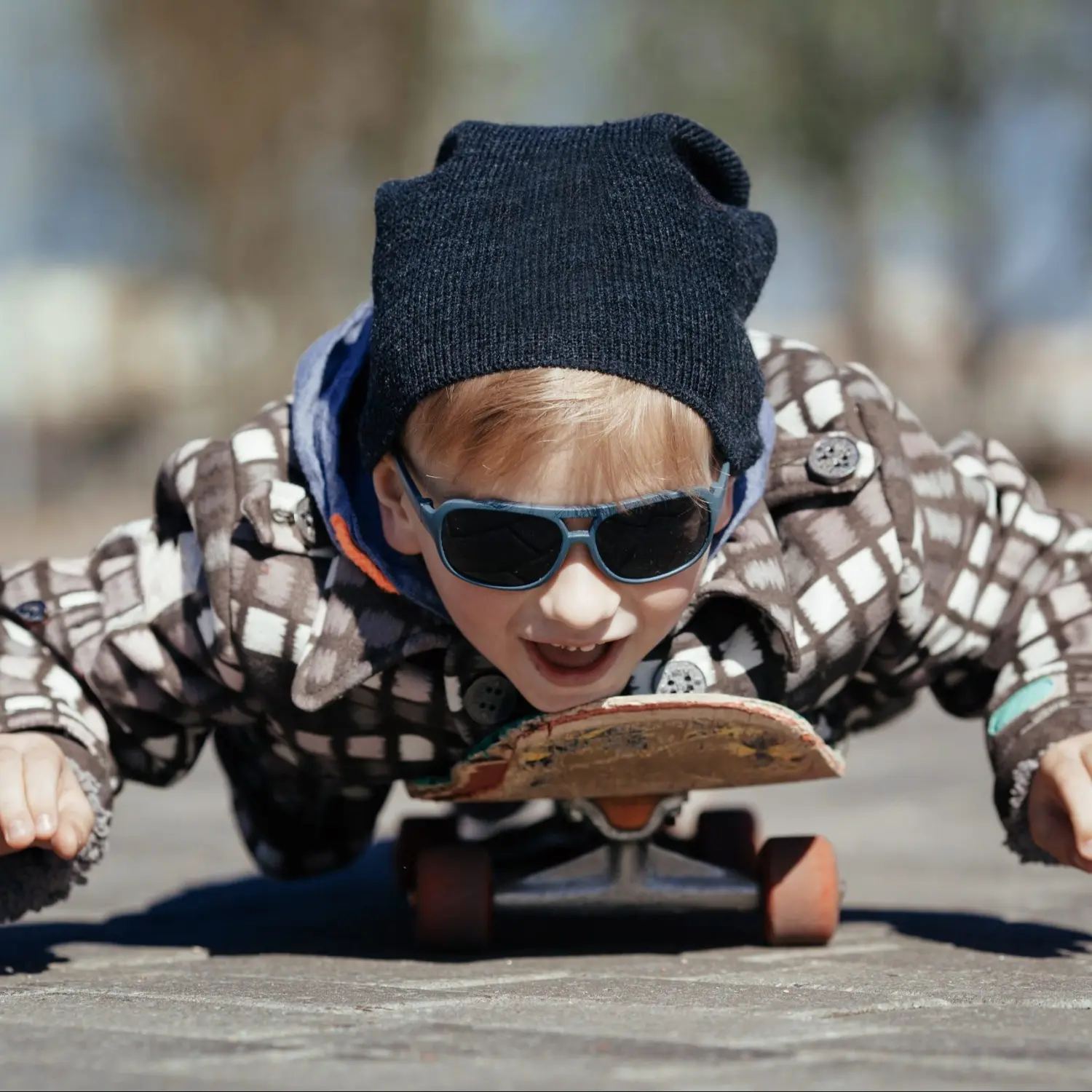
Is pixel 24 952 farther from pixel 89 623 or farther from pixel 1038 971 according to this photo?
pixel 1038 971

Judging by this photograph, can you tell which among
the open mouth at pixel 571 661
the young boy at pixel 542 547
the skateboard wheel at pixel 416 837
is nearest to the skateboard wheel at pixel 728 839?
the young boy at pixel 542 547

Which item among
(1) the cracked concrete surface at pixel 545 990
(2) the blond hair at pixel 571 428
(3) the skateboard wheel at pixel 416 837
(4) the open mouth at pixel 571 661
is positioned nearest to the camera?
(1) the cracked concrete surface at pixel 545 990

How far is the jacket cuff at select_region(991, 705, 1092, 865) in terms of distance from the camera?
183 cm

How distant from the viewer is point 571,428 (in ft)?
5.11

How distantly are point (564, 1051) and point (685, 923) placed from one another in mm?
1056

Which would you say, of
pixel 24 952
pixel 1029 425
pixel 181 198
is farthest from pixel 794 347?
pixel 181 198

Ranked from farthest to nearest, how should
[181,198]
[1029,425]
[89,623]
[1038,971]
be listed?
[181,198]
[1029,425]
[89,623]
[1038,971]

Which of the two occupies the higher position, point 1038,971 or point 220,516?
point 220,516

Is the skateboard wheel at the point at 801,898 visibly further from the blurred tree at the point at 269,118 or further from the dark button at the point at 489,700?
the blurred tree at the point at 269,118

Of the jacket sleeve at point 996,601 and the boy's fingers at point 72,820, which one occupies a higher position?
the jacket sleeve at point 996,601

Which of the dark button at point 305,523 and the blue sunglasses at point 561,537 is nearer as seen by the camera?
the blue sunglasses at point 561,537

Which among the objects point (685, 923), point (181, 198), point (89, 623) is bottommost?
point (685, 923)

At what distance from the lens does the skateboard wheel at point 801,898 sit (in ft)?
6.14

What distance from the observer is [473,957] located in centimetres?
184
